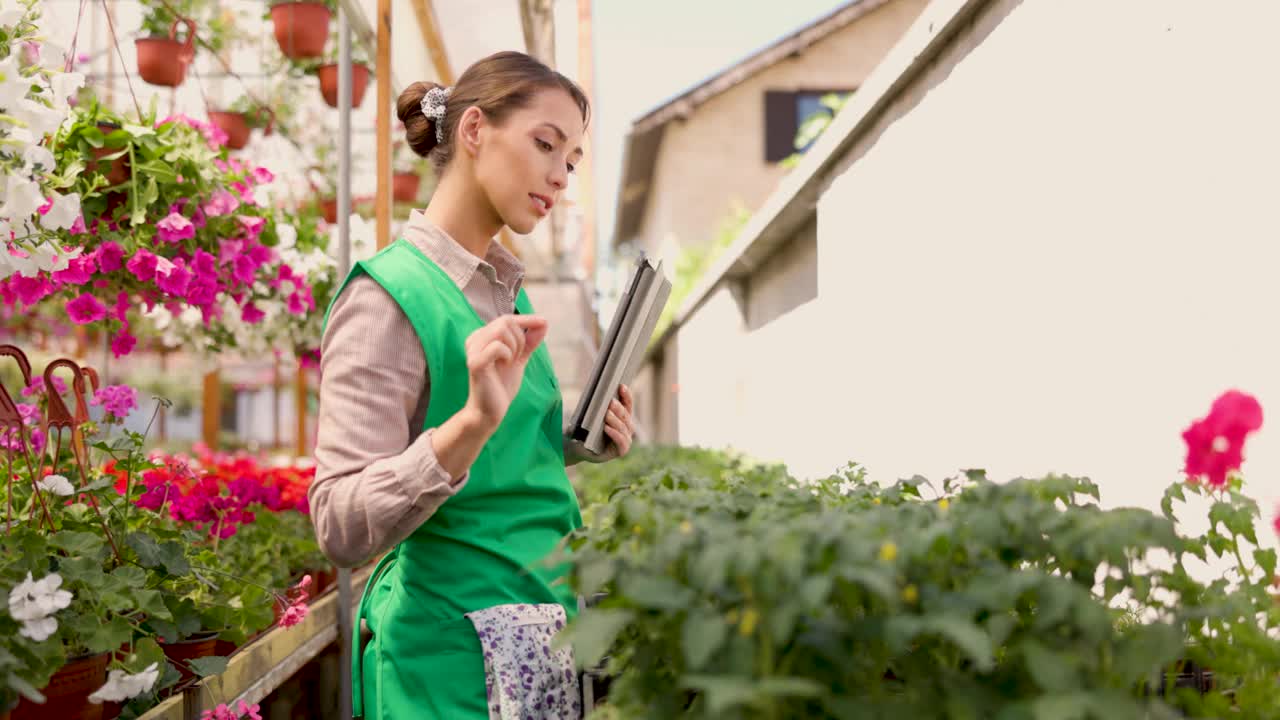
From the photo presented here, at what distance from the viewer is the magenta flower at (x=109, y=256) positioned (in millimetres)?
2812

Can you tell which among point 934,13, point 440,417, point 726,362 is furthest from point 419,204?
point 440,417

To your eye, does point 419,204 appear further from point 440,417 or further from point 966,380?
point 440,417

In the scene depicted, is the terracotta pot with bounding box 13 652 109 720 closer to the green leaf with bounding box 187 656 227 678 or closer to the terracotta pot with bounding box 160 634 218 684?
the green leaf with bounding box 187 656 227 678

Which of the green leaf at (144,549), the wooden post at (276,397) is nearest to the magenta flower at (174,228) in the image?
the green leaf at (144,549)

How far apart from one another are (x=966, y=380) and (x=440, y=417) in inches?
73.3

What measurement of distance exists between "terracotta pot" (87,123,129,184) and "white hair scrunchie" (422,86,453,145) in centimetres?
119

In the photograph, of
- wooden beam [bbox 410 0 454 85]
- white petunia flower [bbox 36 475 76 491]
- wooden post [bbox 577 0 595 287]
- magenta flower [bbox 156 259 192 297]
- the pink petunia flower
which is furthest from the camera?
wooden post [bbox 577 0 595 287]

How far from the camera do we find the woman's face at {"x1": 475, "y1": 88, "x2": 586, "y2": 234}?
5.90 ft

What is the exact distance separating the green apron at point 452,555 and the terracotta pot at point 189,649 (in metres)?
0.74

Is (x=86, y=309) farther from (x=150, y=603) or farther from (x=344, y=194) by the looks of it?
(x=150, y=603)

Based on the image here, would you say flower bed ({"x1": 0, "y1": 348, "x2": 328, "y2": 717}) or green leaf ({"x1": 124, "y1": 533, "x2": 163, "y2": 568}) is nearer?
flower bed ({"x1": 0, "y1": 348, "x2": 328, "y2": 717})

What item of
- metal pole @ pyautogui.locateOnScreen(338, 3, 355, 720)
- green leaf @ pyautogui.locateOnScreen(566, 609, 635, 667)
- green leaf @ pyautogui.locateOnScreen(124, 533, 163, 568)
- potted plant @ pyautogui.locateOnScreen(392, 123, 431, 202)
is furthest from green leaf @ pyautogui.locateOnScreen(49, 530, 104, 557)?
potted plant @ pyautogui.locateOnScreen(392, 123, 431, 202)

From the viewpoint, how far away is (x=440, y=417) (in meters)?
1.67

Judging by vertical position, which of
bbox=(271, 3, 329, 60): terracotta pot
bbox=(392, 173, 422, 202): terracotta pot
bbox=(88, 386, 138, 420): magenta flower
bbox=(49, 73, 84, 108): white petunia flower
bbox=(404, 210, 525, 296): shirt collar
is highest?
bbox=(271, 3, 329, 60): terracotta pot
